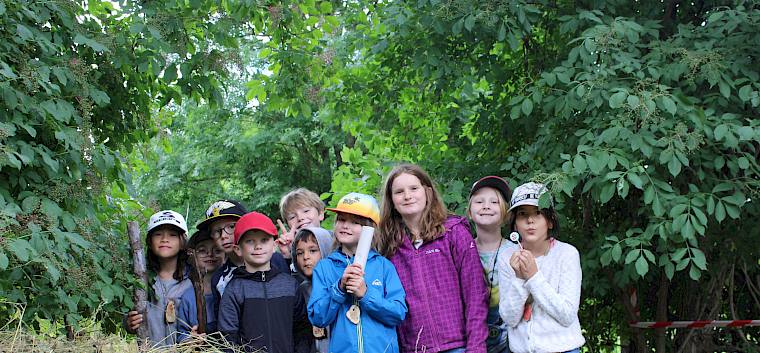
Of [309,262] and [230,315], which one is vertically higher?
[309,262]

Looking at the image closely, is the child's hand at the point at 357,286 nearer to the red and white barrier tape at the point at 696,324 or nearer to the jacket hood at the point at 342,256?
the jacket hood at the point at 342,256

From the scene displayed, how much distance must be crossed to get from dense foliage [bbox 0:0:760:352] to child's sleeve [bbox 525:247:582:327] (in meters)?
0.38

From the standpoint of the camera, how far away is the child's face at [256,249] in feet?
12.9

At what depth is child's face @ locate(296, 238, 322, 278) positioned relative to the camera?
4.10m

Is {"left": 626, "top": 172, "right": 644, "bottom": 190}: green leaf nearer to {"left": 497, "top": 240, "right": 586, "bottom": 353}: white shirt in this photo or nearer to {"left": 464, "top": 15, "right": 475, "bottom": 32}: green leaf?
{"left": 497, "top": 240, "right": 586, "bottom": 353}: white shirt

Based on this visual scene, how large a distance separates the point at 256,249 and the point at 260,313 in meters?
0.31

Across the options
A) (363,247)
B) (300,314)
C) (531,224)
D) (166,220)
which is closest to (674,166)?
(531,224)

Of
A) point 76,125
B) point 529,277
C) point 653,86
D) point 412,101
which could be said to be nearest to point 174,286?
point 76,125

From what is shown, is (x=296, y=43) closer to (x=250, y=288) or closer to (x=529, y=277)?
(x=250, y=288)

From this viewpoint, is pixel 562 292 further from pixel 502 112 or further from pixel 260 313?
pixel 502 112

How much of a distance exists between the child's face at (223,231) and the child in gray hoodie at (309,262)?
37cm

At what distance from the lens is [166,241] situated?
4.33m

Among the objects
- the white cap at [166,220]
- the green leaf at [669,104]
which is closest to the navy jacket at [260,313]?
the white cap at [166,220]

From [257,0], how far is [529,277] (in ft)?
8.67
